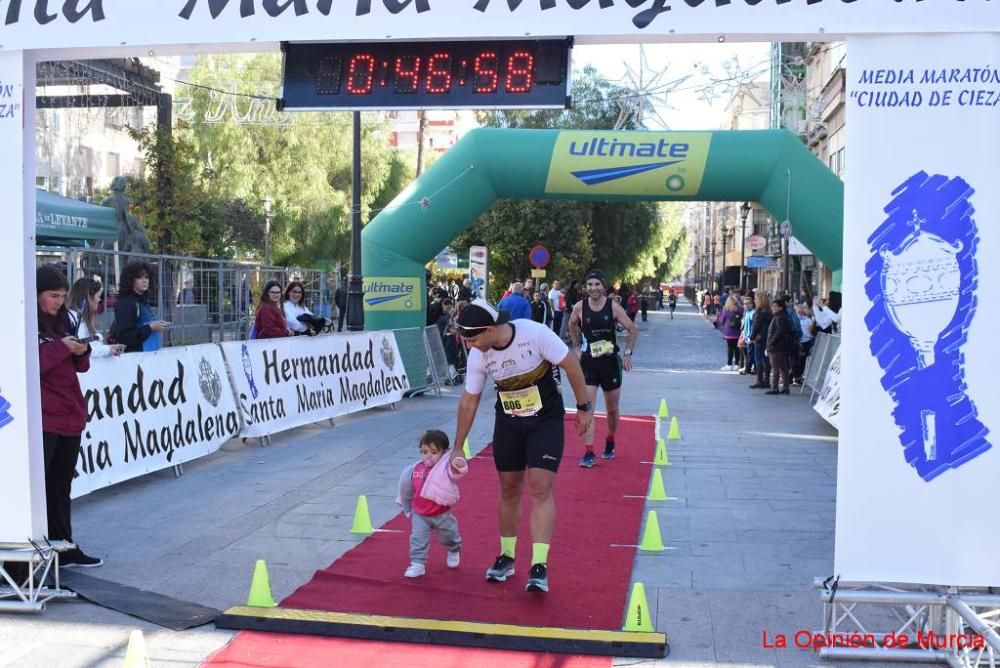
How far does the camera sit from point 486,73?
248 inches

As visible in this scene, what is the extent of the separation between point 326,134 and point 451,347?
854 inches

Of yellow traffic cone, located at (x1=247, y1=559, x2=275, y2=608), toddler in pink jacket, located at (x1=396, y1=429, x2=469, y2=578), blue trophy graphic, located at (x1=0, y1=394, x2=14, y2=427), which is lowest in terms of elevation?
yellow traffic cone, located at (x1=247, y1=559, x2=275, y2=608)

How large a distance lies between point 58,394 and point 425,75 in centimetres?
291

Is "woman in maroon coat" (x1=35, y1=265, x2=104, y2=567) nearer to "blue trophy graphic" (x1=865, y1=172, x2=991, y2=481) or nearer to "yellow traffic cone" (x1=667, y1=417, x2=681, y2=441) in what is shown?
"blue trophy graphic" (x1=865, y1=172, x2=991, y2=481)

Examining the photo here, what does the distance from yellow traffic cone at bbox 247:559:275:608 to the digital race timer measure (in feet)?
9.35

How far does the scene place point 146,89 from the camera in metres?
24.1

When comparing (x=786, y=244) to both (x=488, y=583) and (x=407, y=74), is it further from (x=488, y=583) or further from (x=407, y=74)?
(x=488, y=583)

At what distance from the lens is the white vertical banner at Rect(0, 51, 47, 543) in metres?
5.79

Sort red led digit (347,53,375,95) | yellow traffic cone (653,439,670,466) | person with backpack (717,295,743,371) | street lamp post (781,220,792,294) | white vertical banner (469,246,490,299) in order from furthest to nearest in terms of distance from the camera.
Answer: white vertical banner (469,246,490,299) → person with backpack (717,295,743,371) → street lamp post (781,220,792,294) → yellow traffic cone (653,439,670,466) → red led digit (347,53,375,95)

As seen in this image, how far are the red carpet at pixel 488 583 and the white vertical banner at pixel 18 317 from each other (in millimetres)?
1618

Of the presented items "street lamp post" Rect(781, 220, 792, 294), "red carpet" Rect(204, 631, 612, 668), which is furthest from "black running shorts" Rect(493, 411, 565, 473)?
"street lamp post" Rect(781, 220, 792, 294)

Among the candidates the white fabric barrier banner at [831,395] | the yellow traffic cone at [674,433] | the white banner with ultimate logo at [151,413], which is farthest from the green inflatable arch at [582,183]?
the white banner with ultimate logo at [151,413]

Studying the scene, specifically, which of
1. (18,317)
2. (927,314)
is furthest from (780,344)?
(18,317)

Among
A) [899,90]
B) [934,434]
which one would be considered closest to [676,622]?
[934,434]
